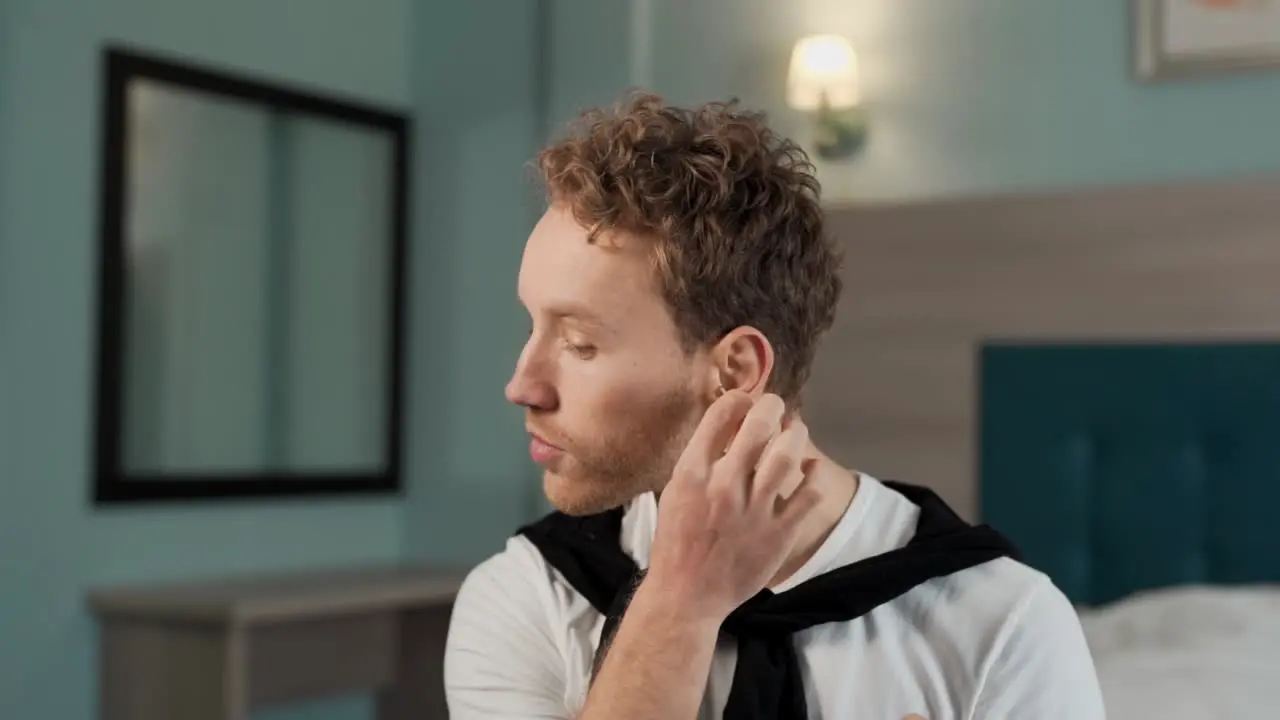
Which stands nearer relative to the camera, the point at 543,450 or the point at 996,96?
A: the point at 543,450

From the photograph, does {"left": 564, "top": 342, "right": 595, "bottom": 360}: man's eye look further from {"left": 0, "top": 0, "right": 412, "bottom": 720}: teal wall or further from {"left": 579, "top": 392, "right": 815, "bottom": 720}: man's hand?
{"left": 0, "top": 0, "right": 412, "bottom": 720}: teal wall

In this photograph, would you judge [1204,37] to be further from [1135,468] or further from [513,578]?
[513,578]

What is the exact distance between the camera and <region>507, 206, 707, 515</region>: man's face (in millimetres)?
1130

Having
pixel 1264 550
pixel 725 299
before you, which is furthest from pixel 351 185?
pixel 725 299

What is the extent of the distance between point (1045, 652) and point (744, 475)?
286 mm

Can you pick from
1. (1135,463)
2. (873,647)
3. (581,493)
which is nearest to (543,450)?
(581,493)

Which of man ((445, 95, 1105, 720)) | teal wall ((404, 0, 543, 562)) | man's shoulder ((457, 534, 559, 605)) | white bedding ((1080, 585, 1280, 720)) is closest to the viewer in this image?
man ((445, 95, 1105, 720))

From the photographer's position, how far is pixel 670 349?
114 centimetres

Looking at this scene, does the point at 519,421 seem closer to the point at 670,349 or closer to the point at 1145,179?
the point at 1145,179

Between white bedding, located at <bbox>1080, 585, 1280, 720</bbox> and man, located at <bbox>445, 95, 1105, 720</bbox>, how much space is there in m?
0.72

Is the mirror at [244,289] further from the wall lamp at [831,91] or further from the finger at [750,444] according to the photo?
the finger at [750,444]

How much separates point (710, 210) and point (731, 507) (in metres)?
0.25

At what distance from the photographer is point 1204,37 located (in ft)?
8.18

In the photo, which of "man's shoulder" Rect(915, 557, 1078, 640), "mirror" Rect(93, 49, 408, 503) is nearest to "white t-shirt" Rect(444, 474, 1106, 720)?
"man's shoulder" Rect(915, 557, 1078, 640)
